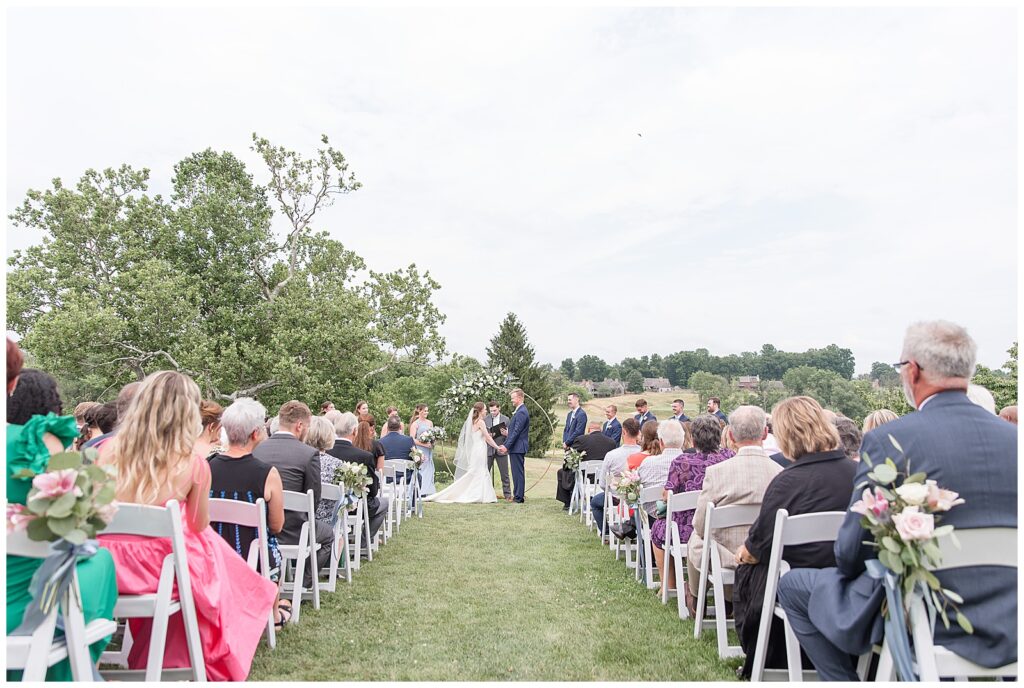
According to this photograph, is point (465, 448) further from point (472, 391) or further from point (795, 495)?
point (795, 495)

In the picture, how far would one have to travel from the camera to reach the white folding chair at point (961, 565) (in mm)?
2527

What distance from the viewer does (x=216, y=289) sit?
27.1m

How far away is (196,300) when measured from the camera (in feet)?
84.1

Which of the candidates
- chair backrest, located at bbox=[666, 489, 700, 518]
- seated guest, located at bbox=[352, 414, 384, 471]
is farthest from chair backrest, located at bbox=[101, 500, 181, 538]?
seated guest, located at bbox=[352, 414, 384, 471]

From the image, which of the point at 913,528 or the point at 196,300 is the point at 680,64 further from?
the point at 196,300

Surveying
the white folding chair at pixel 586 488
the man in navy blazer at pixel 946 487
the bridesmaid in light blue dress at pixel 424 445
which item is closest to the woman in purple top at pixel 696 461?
the man in navy blazer at pixel 946 487

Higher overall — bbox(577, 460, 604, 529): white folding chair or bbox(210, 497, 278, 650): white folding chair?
bbox(210, 497, 278, 650): white folding chair

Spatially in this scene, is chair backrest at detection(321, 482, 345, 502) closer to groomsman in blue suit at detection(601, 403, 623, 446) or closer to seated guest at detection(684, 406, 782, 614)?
seated guest at detection(684, 406, 782, 614)

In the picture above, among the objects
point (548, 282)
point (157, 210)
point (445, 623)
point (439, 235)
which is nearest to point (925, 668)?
point (445, 623)

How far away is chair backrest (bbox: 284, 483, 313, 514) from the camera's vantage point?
501 cm

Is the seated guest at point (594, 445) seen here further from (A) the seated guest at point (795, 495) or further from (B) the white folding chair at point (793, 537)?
(B) the white folding chair at point (793, 537)

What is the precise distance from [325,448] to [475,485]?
7.60 metres

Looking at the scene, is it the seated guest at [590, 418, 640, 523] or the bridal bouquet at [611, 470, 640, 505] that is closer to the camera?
the bridal bouquet at [611, 470, 640, 505]

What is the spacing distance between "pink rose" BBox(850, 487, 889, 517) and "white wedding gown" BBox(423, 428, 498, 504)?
37.3ft
